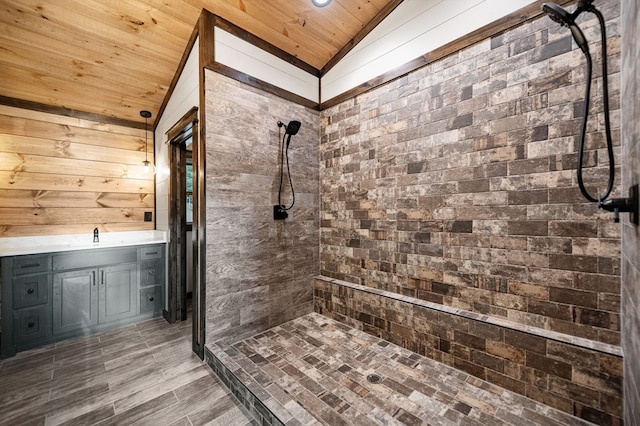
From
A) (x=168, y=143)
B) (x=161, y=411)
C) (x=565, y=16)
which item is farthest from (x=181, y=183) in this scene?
(x=565, y=16)

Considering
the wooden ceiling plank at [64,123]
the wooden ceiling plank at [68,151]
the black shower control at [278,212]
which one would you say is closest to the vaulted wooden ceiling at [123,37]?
the wooden ceiling plank at [64,123]

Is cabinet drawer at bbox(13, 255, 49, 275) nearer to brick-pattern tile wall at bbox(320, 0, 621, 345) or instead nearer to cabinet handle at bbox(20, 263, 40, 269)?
cabinet handle at bbox(20, 263, 40, 269)

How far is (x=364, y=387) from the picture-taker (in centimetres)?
164

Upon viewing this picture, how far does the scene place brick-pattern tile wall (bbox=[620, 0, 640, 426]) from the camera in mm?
961

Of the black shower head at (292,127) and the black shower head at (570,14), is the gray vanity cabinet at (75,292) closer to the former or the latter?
the black shower head at (292,127)

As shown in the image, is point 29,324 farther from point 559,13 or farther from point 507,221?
point 559,13

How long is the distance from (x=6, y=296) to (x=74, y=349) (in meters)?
0.71

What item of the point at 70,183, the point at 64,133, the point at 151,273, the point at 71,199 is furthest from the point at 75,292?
the point at 64,133

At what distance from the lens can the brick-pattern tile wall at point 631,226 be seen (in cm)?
96

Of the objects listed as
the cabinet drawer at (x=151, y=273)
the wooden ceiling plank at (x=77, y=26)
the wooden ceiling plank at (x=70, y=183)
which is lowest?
the cabinet drawer at (x=151, y=273)

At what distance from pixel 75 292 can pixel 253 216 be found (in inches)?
78.8

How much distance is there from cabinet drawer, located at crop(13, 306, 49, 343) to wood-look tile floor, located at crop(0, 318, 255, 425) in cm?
14

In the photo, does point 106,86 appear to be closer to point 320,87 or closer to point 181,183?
point 181,183

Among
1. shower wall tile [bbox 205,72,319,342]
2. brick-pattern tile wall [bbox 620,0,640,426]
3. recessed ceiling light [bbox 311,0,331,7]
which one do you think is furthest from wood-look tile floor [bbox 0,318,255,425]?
recessed ceiling light [bbox 311,0,331,7]
